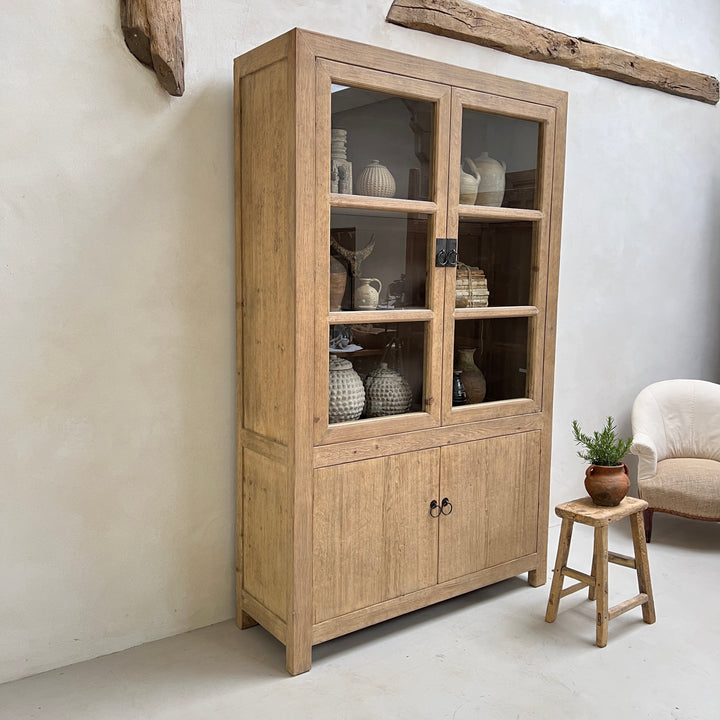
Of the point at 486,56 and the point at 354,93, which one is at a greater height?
the point at 486,56

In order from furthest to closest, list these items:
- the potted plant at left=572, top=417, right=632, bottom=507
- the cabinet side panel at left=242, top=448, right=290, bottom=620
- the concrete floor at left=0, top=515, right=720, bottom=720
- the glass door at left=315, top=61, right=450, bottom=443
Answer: the potted plant at left=572, top=417, right=632, bottom=507, the cabinet side panel at left=242, top=448, right=290, bottom=620, the glass door at left=315, top=61, right=450, bottom=443, the concrete floor at left=0, top=515, right=720, bottom=720

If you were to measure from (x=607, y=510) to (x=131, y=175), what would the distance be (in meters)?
2.02

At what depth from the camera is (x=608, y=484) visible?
8.66 ft

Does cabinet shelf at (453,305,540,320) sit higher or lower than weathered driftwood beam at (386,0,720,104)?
lower

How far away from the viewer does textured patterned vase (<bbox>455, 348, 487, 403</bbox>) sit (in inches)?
107

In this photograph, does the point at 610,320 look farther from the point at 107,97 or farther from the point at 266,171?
the point at 107,97

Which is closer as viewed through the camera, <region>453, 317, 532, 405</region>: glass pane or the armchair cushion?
<region>453, 317, 532, 405</region>: glass pane

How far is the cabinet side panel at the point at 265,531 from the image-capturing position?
2.41 meters

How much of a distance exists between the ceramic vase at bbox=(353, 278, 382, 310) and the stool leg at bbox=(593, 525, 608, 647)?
3.71 ft

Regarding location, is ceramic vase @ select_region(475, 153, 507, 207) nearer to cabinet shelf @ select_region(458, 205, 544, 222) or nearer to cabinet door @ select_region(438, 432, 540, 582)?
cabinet shelf @ select_region(458, 205, 544, 222)

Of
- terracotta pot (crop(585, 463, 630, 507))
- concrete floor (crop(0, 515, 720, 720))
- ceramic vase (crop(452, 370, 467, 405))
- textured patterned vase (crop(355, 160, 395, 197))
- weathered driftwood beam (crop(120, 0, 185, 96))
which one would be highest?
weathered driftwood beam (crop(120, 0, 185, 96))

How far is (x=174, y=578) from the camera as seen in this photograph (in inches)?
104

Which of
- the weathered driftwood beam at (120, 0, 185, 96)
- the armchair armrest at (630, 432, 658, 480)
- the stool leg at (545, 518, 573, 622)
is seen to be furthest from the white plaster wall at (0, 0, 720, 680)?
the armchair armrest at (630, 432, 658, 480)

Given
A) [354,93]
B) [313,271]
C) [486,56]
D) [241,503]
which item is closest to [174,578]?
[241,503]
